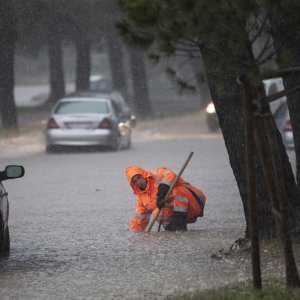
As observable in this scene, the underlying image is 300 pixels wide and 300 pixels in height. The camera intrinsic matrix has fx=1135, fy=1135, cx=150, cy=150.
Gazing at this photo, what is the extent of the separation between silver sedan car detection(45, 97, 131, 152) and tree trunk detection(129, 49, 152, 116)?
17728mm

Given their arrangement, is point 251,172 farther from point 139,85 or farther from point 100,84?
point 100,84

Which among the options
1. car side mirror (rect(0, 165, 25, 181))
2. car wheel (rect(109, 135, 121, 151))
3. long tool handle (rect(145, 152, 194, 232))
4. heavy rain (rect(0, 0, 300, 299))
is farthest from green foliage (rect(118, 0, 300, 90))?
car wheel (rect(109, 135, 121, 151))

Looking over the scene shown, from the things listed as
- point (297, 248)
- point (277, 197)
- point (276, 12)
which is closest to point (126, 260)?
point (297, 248)

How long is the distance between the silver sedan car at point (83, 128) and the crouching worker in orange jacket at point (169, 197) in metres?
16.0

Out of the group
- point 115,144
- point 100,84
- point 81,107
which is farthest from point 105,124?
point 100,84

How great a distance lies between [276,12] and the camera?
817cm

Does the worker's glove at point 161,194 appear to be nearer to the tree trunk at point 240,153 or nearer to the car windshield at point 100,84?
the tree trunk at point 240,153

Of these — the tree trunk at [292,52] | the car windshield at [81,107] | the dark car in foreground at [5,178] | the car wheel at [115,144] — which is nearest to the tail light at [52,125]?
the car windshield at [81,107]

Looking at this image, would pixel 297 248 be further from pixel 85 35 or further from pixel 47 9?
pixel 85 35

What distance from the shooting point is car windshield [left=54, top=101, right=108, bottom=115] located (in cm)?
3034

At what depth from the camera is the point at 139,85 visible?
50.4 meters

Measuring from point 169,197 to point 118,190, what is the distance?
7.06m

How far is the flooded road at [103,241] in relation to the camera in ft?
31.9

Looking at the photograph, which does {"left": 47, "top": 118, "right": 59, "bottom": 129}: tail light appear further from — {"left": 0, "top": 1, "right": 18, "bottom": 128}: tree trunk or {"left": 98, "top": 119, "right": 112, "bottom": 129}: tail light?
{"left": 0, "top": 1, "right": 18, "bottom": 128}: tree trunk
